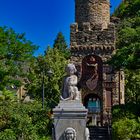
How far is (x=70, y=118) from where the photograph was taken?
1414 centimetres

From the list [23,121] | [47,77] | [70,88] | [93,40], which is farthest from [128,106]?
[70,88]

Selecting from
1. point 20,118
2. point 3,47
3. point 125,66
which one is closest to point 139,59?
point 125,66

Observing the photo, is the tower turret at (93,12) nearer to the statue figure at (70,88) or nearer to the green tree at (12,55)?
the green tree at (12,55)

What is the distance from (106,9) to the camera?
46219 millimetres

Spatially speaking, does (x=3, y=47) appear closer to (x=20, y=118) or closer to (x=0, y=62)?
(x=0, y=62)

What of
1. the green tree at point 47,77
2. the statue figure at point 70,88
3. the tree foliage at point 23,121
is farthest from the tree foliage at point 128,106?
the statue figure at point 70,88

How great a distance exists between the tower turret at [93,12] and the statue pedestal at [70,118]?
31.5 metres

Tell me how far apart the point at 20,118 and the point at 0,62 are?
6.22 meters

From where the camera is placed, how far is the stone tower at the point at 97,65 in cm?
4384

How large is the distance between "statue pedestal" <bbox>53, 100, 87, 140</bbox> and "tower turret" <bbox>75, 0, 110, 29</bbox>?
103 ft

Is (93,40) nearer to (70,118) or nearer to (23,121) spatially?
(23,121)

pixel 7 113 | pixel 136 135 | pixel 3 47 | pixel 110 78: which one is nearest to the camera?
pixel 136 135

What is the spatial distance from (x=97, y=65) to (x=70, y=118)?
30.7 m

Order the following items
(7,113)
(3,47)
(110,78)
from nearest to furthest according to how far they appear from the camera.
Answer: (7,113), (3,47), (110,78)
